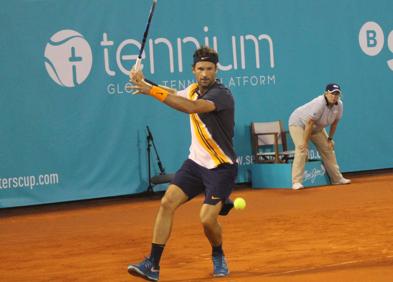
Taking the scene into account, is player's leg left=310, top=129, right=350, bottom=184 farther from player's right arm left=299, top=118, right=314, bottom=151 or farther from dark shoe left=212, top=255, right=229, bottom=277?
dark shoe left=212, top=255, right=229, bottom=277

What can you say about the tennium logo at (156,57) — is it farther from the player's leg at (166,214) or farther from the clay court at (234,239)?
the player's leg at (166,214)

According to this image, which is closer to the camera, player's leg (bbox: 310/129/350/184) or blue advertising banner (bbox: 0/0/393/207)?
blue advertising banner (bbox: 0/0/393/207)

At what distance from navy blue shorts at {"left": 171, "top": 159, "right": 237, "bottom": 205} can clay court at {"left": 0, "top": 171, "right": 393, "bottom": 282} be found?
68cm

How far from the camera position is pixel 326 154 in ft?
49.1

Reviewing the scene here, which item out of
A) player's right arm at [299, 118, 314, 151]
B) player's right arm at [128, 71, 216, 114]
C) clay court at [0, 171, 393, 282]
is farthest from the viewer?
player's right arm at [299, 118, 314, 151]

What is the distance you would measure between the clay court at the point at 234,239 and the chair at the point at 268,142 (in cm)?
101

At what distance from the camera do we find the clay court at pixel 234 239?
7.31 metres

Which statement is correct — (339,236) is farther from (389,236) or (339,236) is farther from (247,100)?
(247,100)

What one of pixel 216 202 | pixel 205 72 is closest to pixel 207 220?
pixel 216 202

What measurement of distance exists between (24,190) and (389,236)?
6.77 metres

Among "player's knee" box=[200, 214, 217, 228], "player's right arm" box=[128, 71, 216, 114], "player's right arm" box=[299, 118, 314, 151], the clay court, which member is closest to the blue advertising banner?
the clay court

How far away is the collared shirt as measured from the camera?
1416 centimetres

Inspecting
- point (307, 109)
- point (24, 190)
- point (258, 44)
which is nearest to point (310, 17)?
point (258, 44)

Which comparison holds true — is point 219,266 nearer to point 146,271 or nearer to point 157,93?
point 146,271
